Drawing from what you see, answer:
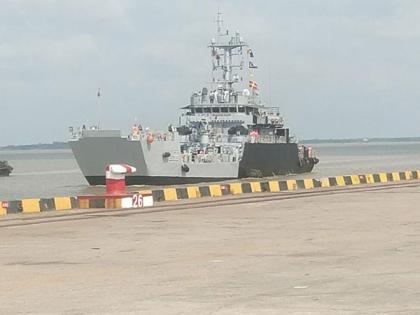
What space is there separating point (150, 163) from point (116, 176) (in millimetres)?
26291

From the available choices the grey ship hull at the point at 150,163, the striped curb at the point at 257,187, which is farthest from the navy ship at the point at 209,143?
the striped curb at the point at 257,187

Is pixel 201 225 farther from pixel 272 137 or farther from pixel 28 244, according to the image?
pixel 272 137

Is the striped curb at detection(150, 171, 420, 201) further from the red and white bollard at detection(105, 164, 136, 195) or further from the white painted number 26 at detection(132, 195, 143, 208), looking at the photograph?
the red and white bollard at detection(105, 164, 136, 195)

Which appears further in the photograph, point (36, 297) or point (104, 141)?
point (104, 141)

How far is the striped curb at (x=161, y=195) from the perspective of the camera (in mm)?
18016

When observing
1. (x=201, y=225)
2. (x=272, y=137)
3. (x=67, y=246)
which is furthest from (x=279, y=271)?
(x=272, y=137)

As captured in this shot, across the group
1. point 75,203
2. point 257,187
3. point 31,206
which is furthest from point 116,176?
point 257,187

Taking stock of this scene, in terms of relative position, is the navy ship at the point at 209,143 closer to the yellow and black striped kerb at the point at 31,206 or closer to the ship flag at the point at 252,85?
the ship flag at the point at 252,85

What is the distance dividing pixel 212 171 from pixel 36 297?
1528 inches

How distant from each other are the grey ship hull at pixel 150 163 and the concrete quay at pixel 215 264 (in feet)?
90.5

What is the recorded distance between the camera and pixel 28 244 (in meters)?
12.1

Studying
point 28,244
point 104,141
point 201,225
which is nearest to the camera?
point 28,244

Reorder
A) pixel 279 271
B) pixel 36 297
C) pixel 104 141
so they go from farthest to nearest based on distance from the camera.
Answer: pixel 104 141
pixel 279 271
pixel 36 297

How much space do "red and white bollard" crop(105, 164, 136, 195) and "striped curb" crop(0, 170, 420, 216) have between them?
0.22m
